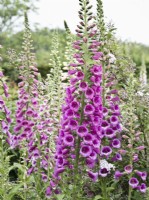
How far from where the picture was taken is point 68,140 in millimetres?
3713

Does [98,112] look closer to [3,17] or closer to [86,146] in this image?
[86,146]

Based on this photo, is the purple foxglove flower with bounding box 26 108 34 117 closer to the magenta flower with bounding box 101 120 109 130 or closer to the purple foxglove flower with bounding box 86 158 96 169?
the magenta flower with bounding box 101 120 109 130

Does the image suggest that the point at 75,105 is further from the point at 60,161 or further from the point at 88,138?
the point at 60,161

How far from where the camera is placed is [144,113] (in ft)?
16.3

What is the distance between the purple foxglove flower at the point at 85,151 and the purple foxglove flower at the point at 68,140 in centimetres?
10

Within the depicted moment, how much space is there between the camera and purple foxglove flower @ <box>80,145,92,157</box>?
145 inches

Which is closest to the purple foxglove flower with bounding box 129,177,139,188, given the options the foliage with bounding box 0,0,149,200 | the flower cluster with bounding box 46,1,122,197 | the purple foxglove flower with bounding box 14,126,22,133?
the foliage with bounding box 0,0,149,200

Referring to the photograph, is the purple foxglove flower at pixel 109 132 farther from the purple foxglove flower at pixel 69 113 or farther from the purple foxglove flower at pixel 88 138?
the purple foxglove flower at pixel 69 113

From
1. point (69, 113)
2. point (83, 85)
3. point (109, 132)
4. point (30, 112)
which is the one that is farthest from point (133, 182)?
point (30, 112)

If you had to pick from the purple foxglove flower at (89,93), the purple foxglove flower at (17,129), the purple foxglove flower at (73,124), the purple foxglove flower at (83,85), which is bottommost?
the purple foxglove flower at (73,124)

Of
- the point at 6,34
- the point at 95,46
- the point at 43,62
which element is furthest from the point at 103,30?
the point at 6,34

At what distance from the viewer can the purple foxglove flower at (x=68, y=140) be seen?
3.69 m

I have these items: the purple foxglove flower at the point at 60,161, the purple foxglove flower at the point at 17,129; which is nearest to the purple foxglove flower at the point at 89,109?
the purple foxglove flower at the point at 60,161

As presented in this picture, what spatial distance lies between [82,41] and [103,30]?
19.2 inches
